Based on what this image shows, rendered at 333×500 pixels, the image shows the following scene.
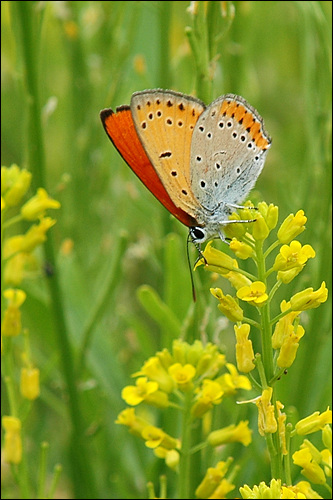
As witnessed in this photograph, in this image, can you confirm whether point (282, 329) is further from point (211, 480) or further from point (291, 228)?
point (211, 480)

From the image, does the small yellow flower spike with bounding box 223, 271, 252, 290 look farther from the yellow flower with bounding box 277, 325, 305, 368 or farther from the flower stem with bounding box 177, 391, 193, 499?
the flower stem with bounding box 177, 391, 193, 499

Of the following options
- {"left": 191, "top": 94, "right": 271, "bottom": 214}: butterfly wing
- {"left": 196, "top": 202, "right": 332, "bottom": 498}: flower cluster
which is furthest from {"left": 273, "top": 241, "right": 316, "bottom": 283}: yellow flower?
{"left": 191, "top": 94, "right": 271, "bottom": 214}: butterfly wing

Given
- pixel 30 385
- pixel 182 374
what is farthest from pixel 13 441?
pixel 182 374

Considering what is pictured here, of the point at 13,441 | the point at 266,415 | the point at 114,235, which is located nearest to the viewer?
the point at 266,415

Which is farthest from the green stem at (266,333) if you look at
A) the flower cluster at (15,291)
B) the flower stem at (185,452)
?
the flower cluster at (15,291)

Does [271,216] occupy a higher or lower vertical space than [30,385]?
higher

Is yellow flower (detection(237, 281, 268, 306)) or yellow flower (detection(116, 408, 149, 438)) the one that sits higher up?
yellow flower (detection(237, 281, 268, 306))
